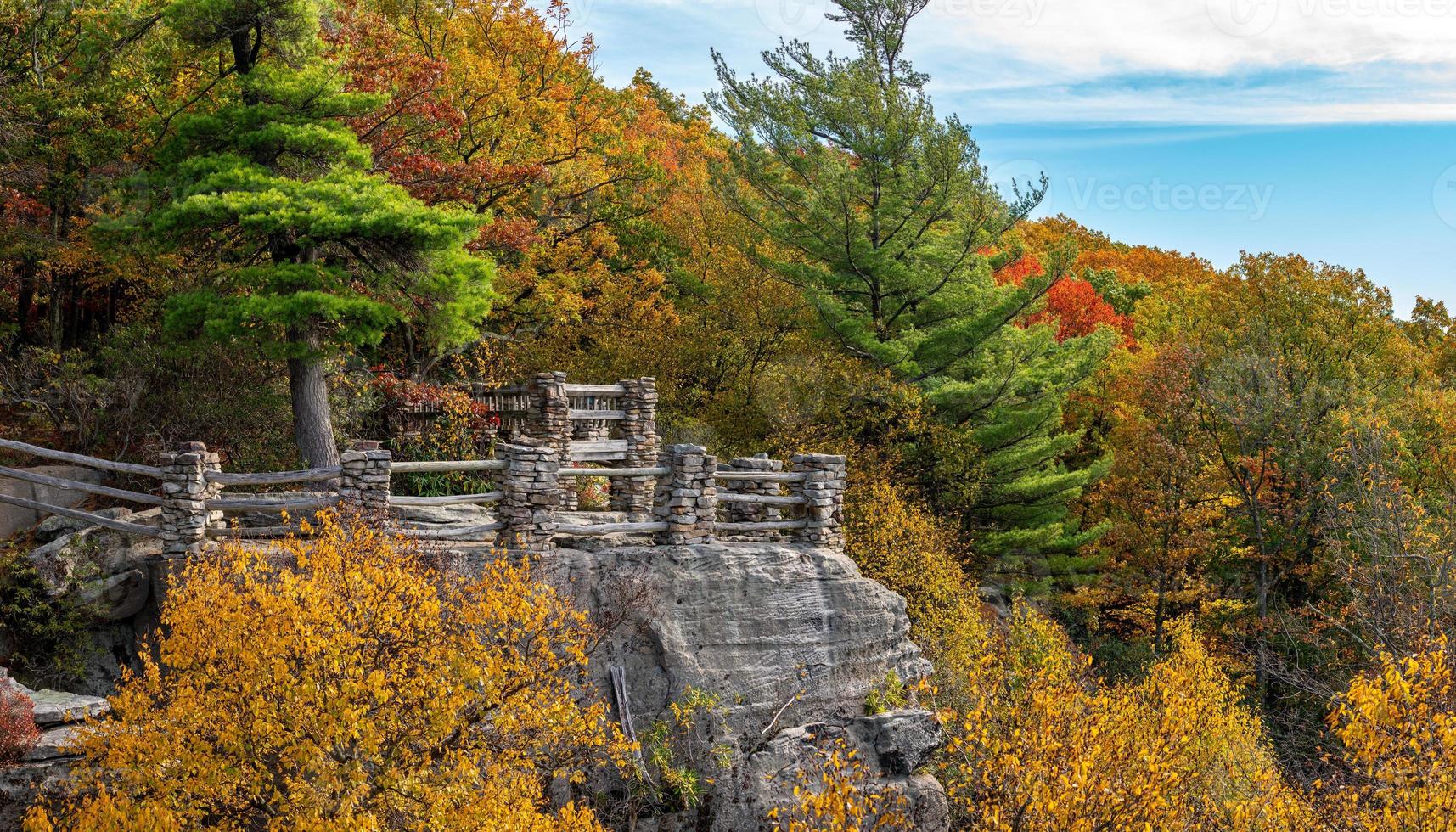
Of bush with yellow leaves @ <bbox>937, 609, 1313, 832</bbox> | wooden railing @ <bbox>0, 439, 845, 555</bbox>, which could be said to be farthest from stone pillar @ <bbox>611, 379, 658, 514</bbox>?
bush with yellow leaves @ <bbox>937, 609, 1313, 832</bbox>

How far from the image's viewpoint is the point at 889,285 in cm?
2808

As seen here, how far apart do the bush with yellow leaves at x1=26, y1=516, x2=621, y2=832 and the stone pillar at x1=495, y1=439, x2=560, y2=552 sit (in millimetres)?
3330

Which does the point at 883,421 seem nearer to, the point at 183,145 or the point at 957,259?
the point at 957,259

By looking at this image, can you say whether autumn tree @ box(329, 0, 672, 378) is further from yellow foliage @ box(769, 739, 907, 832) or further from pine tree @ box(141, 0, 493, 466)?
yellow foliage @ box(769, 739, 907, 832)

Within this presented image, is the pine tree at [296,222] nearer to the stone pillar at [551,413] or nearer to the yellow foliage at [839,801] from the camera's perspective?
the stone pillar at [551,413]

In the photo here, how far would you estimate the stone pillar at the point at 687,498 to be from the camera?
693 inches

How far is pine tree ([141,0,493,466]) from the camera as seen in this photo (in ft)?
54.6

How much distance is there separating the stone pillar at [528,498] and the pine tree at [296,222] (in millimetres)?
3272

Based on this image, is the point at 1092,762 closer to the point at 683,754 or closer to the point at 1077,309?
the point at 683,754

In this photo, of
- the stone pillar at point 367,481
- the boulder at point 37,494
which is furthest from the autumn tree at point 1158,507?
the boulder at point 37,494

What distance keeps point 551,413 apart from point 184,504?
7.08 m

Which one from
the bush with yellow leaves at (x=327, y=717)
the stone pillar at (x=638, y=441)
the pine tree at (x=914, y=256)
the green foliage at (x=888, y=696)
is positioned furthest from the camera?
the pine tree at (x=914, y=256)

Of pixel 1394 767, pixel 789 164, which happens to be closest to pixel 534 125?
pixel 789 164

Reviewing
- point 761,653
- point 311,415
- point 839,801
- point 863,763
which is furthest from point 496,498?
point 839,801
